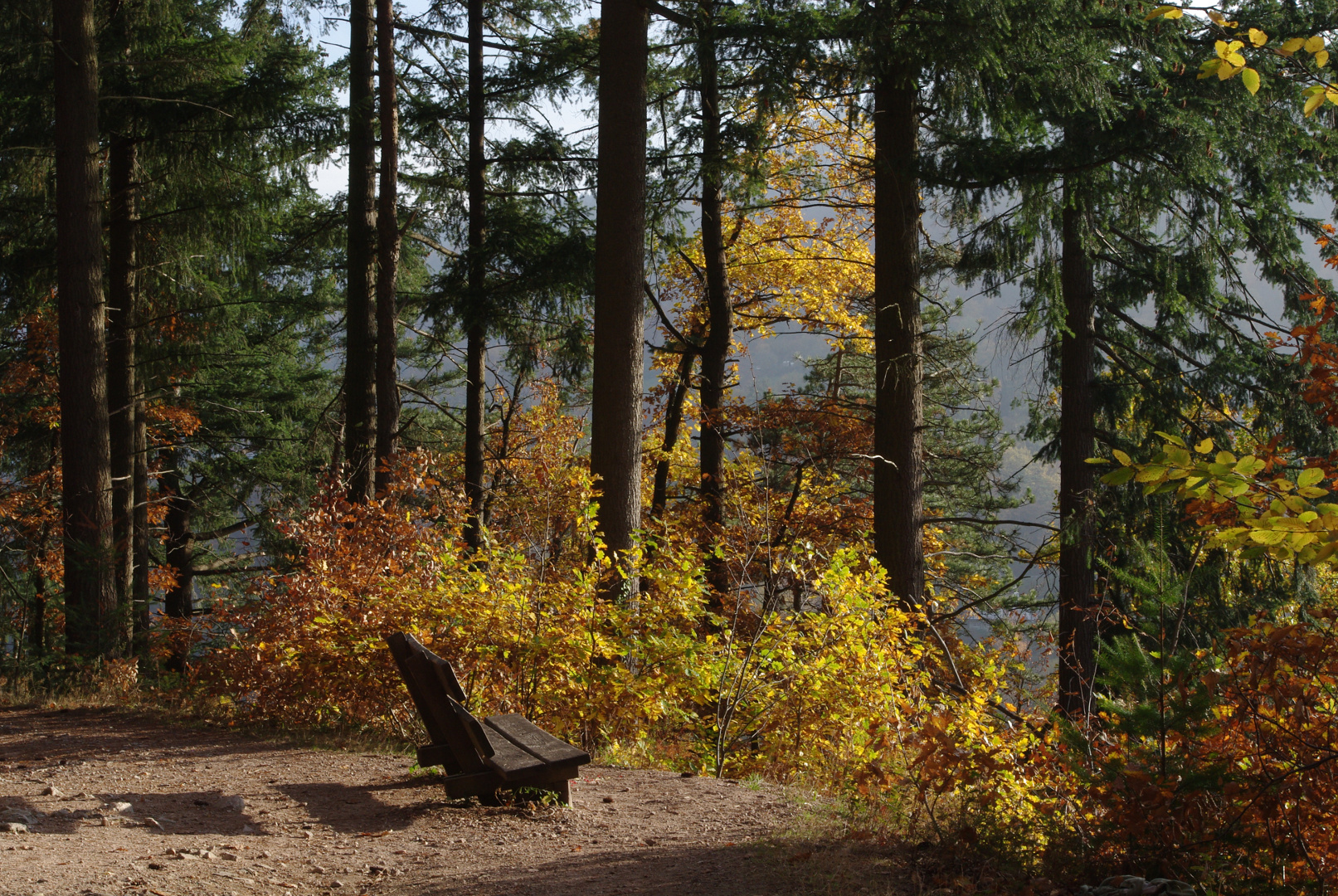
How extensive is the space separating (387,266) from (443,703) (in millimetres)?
9090

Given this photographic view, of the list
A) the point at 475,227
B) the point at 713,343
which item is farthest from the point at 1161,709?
the point at 475,227

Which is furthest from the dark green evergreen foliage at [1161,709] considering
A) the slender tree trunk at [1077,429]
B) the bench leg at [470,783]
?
the slender tree trunk at [1077,429]

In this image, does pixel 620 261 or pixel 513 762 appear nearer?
pixel 513 762

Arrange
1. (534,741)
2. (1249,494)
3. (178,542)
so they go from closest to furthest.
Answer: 1. (1249,494)
2. (534,741)
3. (178,542)

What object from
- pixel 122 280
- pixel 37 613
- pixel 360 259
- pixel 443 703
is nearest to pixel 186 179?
pixel 122 280

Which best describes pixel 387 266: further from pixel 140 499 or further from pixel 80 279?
pixel 140 499

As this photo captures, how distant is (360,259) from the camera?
12523 millimetres

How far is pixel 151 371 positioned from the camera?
14750mm

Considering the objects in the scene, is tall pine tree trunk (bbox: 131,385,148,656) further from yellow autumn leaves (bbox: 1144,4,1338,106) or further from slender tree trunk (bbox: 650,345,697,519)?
yellow autumn leaves (bbox: 1144,4,1338,106)

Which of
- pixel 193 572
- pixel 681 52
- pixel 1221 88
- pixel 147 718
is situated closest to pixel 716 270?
pixel 681 52

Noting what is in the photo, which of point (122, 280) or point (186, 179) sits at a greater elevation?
point (186, 179)

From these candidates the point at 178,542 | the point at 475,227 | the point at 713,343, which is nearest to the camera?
the point at 713,343

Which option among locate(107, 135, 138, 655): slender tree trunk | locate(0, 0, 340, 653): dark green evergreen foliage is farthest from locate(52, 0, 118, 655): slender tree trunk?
locate(107, 135, 138, 655): slender tree trunk

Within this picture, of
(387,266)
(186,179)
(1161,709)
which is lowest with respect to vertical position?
(1161,709)
